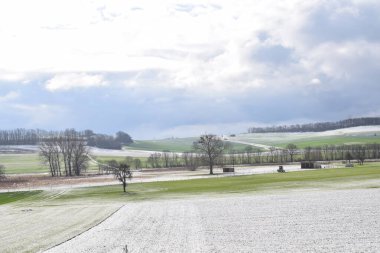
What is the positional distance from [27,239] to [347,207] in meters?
27.6

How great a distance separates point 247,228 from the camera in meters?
38.5

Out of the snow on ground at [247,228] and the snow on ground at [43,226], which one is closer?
the snow on ground at [247,228]

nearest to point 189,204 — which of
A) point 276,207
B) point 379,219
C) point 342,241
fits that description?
point 276,207

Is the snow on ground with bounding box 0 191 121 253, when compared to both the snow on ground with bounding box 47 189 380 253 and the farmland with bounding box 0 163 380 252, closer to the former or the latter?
the farmland with bounding box 0 163 380 252

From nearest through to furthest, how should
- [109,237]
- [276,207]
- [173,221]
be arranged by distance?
[109,237]
[173,221]
[276,207]

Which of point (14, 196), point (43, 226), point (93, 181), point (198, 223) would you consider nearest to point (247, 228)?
point (198, 223)

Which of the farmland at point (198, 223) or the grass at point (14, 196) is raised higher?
the farmland at point (198, 223)

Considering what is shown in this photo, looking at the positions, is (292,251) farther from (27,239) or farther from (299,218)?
(27,239)

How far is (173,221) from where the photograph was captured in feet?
144

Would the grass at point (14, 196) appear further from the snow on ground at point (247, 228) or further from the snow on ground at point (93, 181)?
the snow on ground at point (247, 228)

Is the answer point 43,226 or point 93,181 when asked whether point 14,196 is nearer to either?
point 93,181

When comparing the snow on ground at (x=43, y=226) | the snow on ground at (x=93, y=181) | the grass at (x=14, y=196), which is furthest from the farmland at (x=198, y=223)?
the snow on ground at (x=93, y=181)

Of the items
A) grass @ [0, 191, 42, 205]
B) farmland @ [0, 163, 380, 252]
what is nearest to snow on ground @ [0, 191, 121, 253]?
farmland @ [0, 163, 380, 252]

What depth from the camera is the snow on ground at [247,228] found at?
Answer: 1264 inches
